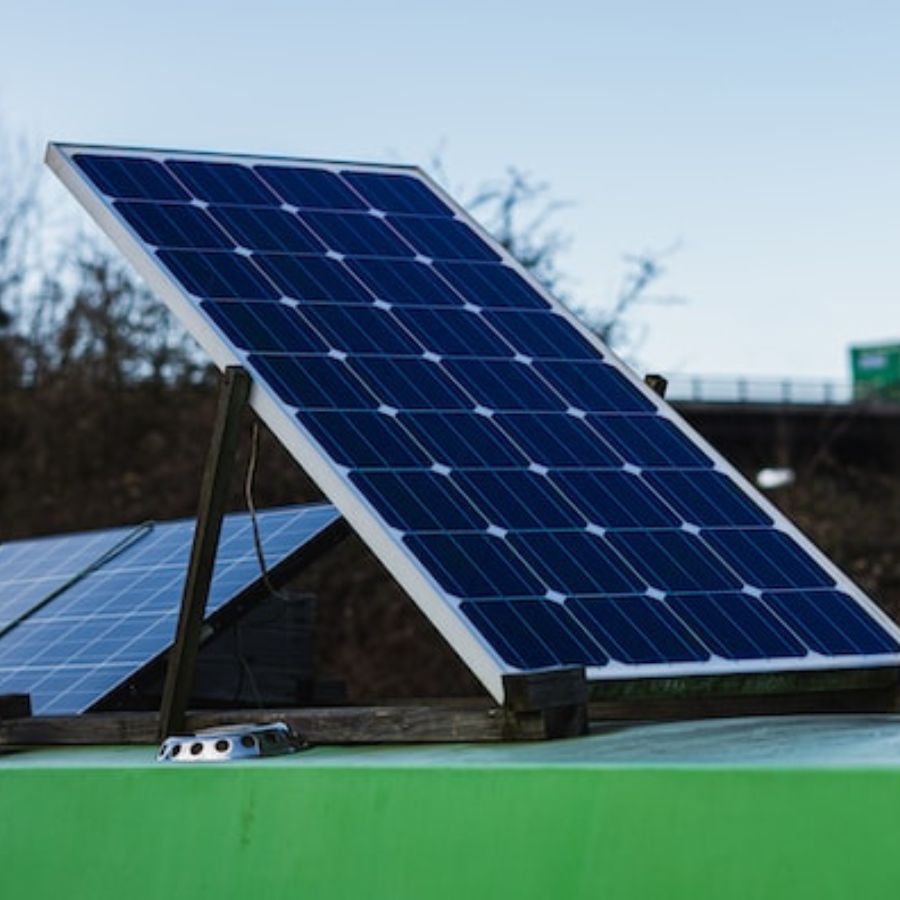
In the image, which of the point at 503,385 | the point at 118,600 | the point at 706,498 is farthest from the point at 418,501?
the point at 118,600

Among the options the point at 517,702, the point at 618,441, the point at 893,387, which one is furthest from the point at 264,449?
the point at 893,387

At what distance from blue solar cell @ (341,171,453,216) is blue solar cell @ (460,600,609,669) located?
2655 millimetres

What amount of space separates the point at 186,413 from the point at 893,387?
31128 mm

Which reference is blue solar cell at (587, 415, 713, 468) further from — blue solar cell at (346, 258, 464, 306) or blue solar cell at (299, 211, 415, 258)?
blue solar cell at (299, 211, 415, 258)

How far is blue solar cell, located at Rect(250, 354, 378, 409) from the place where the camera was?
6.80 m

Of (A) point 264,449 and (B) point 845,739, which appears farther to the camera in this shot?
(A) point 264,449

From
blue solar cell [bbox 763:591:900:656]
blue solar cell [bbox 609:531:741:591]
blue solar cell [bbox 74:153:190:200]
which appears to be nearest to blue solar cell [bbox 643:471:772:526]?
blue solar cell [bbox 609:531:741:591]

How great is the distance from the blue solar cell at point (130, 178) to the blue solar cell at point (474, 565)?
2074mm

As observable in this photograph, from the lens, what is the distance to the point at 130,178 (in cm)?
800

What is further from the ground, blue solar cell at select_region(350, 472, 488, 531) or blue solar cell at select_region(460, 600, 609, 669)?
blue solar cell at select_region(350, 472, 488, 531)

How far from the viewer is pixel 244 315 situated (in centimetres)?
718

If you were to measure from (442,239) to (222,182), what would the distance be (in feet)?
2.64

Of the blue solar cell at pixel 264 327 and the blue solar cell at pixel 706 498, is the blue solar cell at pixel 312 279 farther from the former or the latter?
the blue solar cell at pixel 706 498

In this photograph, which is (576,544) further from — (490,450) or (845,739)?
(845,739)
